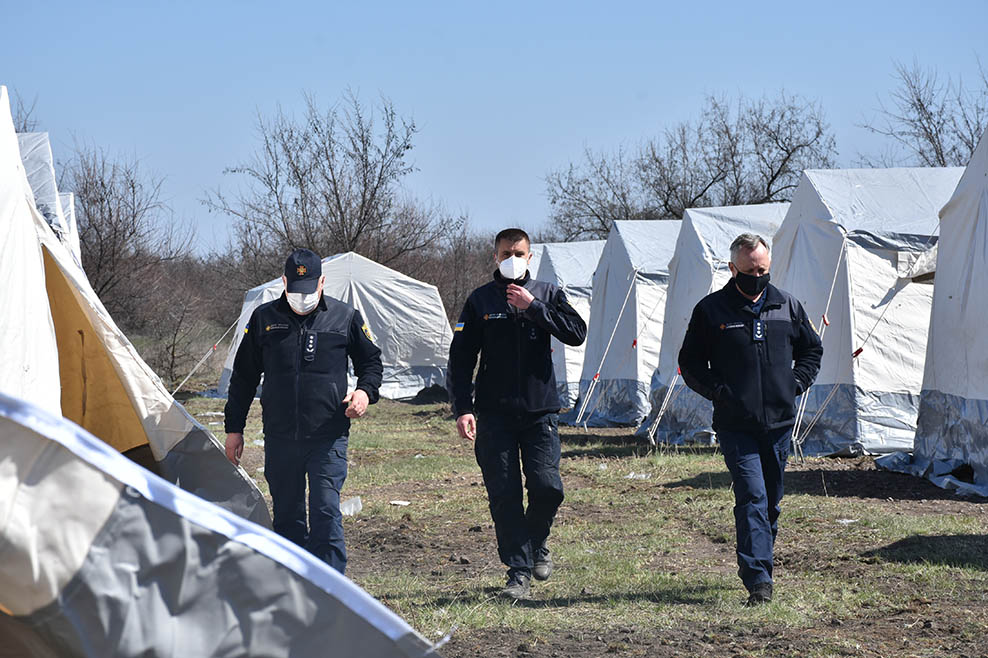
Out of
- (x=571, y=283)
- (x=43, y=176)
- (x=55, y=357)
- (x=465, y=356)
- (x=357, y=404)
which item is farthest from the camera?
(x=571, y=283)

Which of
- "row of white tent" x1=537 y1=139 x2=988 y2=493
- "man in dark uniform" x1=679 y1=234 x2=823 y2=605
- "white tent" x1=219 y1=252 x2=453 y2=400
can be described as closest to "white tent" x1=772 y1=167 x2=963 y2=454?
"row of white tent" x1=537 y1=139 x2=988 y2=493

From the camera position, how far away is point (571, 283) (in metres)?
22.2

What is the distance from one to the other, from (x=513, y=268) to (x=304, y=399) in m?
1.34

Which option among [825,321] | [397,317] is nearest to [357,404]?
[825,321]

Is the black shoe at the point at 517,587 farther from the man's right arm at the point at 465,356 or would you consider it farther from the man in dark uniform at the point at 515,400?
the man's right arm at the point at 465,356

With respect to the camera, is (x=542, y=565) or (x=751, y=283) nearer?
(x=751, y=283)

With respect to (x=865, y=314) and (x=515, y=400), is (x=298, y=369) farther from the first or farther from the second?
(x=865, y=314)

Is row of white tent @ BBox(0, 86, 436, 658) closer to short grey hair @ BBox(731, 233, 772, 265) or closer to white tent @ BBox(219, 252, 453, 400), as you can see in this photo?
short grey hair @ BBox(731, 233, 772, 265)

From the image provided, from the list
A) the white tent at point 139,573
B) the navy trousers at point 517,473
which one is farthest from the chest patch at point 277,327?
the white tent at point 139,573

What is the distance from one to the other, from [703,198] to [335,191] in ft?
47.7

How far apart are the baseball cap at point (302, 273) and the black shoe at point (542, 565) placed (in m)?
1.95

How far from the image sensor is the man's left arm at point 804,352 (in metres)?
5.96

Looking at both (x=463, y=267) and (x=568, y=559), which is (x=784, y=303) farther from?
(x=463, y=267)

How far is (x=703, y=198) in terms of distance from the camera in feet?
125
